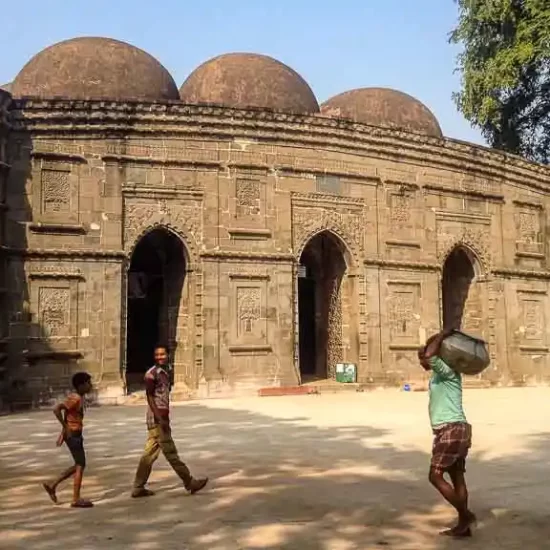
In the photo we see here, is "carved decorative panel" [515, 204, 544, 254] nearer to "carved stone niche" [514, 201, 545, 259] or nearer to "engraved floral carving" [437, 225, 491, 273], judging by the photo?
"carved stone niche" [514, 201, 545, 259]

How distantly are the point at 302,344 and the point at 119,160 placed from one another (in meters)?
5.55

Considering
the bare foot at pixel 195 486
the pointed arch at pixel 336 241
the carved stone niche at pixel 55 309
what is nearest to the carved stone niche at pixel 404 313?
the pointed arch at pixel 336 241

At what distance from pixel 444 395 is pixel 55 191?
9.12m

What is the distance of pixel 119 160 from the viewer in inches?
470

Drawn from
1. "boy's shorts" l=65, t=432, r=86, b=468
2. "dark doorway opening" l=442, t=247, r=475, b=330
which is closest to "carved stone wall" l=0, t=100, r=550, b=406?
"dark doorway opening" l=442, t=247, r=475, b=330

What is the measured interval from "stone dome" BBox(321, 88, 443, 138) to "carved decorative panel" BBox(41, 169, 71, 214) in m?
6.57

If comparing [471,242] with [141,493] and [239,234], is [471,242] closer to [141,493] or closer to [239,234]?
[239,234]

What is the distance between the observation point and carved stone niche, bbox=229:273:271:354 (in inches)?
484

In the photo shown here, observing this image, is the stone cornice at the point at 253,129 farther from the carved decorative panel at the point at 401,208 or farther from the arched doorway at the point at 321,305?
the arched doorway at the point at 321,305

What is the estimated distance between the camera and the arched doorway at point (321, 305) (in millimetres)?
13781

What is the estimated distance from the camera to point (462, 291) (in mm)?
15352

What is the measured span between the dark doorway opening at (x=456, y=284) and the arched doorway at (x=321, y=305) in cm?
270

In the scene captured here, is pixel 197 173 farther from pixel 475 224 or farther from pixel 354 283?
pixel 475 224

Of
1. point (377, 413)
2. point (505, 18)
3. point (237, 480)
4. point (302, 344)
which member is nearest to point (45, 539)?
point (237, 480)
